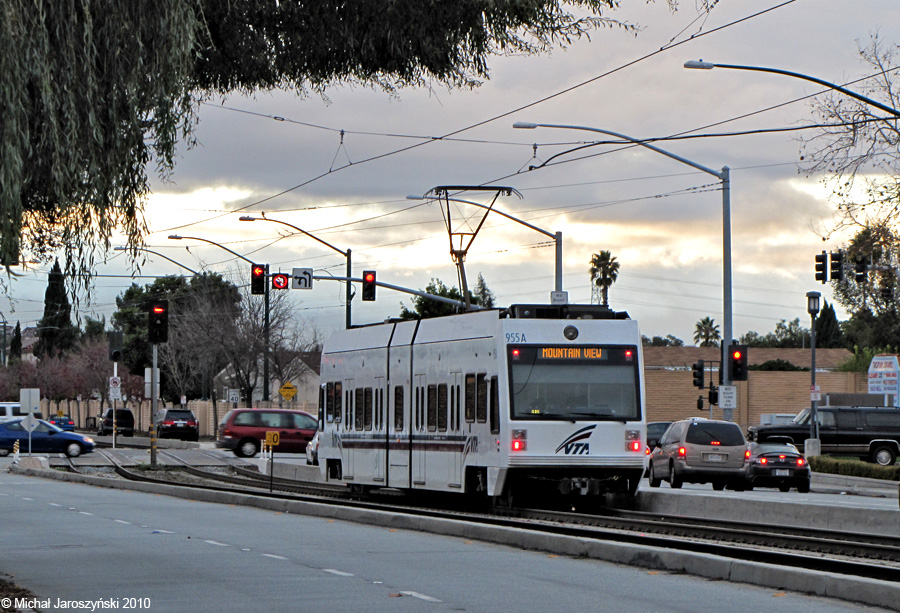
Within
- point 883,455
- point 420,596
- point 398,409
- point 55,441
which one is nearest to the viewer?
point 420,596

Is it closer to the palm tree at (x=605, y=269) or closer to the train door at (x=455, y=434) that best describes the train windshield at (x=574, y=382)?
the train door at (x=455, y=434)

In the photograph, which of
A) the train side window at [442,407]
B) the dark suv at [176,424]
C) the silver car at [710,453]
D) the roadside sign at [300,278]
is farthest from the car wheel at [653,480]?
the dark suv at [176,424]

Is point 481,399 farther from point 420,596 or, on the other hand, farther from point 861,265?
point 861,265

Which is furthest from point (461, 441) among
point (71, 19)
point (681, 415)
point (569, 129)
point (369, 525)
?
point (681, 415)

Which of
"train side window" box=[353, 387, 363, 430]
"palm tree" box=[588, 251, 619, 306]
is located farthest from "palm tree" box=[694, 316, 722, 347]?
"train side window" box=[353, 387, 363, 430]

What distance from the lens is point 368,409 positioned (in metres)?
26.7

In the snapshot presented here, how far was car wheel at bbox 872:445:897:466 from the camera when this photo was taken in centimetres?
Answer: 4178

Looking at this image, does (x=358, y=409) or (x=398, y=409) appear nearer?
(x=398, y=409)

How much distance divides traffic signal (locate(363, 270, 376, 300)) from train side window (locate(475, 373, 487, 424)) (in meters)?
19.1

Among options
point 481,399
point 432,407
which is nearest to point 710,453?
point 432,407

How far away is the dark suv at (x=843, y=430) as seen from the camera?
43.3 meters

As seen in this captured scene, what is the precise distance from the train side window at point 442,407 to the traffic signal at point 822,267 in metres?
19.9

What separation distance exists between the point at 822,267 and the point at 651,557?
1126 inches

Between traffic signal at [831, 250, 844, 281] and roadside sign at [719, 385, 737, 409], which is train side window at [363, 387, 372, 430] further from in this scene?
traffic signal at [831, 250, 844, 281]
